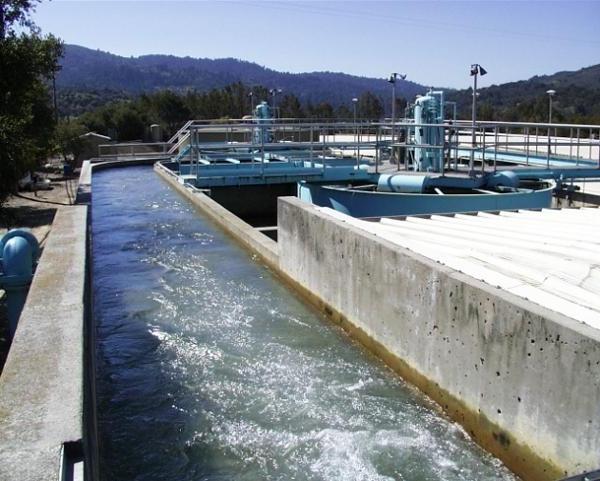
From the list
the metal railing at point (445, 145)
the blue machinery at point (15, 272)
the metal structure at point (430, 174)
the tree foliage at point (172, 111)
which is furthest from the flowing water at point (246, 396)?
the tree foliage at point (172, 111)

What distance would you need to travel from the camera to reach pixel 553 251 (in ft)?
23.8

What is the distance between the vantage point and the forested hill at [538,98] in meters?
61.7

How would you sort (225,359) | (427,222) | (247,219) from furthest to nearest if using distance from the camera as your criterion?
(247,219), (427,222), (225,359)

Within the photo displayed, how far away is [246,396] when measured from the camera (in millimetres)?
6598

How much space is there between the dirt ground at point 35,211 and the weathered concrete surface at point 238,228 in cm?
364

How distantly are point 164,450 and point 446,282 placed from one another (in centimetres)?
290

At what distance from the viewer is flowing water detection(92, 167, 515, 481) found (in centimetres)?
543

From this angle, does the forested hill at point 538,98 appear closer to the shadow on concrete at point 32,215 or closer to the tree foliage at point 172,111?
the tree foliage at point 172,111

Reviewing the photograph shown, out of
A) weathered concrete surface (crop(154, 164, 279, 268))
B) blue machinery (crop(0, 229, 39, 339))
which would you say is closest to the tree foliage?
weathered concrete surface (crop(154, 164, 279, 268))

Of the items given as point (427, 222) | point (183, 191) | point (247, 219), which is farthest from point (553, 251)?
point (183, 191)

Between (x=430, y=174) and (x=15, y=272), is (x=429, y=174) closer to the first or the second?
(x=430, y=174)

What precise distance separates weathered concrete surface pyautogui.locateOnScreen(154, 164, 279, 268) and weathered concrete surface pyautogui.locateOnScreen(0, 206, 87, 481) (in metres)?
5.06

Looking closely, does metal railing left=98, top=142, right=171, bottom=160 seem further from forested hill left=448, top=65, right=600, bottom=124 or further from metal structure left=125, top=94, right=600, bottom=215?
forested hill left=448, top=65, right=600, bottom=124

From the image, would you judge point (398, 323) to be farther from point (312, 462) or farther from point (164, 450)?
point (164, 450)
